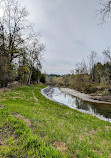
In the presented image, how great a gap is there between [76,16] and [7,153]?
10362 millimetres

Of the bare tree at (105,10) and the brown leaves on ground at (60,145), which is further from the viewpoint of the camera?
the bare tree at (105,10)

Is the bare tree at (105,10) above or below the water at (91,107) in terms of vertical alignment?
above

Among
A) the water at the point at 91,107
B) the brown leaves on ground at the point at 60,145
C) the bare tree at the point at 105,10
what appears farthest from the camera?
the water at the point at 91,107

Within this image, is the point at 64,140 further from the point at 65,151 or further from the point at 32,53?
the point at 32,53

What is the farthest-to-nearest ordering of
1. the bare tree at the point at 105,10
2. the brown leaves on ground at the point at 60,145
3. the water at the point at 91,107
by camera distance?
1. the water at the point at 91,107
2. the bare tree at the point at 105,10
3. the brown leaves on ground at the point at 60,145

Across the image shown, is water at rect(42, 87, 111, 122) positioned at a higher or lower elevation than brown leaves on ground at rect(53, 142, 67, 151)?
lower

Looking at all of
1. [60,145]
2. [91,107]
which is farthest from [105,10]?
[91,107]

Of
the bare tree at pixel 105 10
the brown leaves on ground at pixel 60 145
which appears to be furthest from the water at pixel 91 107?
the bare tree at pixel 105 10

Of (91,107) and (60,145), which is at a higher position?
(60,145)

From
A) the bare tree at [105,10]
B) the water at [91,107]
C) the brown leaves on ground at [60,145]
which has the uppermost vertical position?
the bare tree at [105,10]

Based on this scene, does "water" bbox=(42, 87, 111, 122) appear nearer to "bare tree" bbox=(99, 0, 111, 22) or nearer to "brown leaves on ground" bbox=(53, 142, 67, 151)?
"brown leaves on ground" bbox=(53, 142, 67, 151)

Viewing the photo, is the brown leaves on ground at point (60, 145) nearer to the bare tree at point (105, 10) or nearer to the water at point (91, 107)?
the water at point (91, 107)

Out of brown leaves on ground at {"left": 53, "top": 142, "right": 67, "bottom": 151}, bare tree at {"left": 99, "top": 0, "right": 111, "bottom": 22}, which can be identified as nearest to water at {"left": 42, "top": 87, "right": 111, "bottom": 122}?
brown leaves on ground at {"left": 53, "top": 142, "right": 67, "bottom": 151}

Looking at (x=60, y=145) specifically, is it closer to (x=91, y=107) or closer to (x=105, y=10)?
(x=105, y=10)
